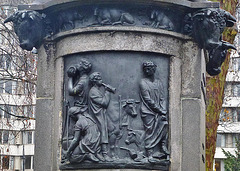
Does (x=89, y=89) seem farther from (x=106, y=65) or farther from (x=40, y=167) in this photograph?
(x=40, y=167)

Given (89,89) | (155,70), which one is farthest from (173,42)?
(89,89)

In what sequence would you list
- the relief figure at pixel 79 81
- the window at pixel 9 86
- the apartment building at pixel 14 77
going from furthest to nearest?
1. the window at pixel 9 86
2. the apartment building at pixel 14 77
3. the relief figure at pixel 79 81

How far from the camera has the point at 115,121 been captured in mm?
10586

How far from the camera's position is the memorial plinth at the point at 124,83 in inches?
416

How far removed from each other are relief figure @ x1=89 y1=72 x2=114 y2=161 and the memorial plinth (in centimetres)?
1

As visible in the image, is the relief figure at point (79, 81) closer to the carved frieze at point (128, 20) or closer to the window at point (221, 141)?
the carved frieze at point (128, 20)

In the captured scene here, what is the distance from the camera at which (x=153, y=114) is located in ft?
34.9

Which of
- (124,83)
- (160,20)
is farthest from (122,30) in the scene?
(124,83)

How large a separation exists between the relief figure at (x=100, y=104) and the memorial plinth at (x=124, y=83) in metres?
0.01

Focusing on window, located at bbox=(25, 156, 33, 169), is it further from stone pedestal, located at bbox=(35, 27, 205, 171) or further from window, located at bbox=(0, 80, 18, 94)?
stone pedestal, located at bbox=(35, 27, 205, 171)

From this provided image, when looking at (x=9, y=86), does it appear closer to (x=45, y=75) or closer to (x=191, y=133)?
(x=45, y=75)

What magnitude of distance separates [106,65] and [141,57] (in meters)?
0.54

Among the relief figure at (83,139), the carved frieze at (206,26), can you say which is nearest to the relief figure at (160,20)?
the carved frieze at (206,26)

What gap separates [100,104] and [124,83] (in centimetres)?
49
